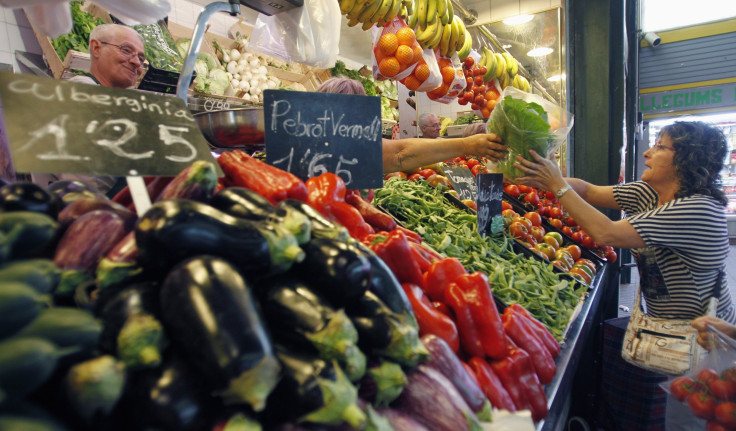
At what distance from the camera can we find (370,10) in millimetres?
3820

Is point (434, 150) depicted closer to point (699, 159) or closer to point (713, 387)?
point (699, 159)

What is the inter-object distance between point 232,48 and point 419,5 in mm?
3672

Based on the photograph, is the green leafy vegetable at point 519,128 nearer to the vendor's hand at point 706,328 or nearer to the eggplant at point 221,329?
the vendor's hand at point 706,328

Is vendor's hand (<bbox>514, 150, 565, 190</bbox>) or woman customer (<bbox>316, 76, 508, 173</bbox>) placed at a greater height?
woman customer (<bbox>316, 76, 508, 173</bbox>)

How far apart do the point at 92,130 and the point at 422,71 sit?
3996 mm

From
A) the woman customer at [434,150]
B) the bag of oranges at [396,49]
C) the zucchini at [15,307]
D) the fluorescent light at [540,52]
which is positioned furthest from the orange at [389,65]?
the fluorescent light at [540,52]

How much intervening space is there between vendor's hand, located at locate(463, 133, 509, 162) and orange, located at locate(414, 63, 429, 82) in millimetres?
1773

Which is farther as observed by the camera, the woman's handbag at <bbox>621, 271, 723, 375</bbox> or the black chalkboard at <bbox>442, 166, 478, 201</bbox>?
the black chalkboard at <bbox>442, 166, 478, 201</bbox>

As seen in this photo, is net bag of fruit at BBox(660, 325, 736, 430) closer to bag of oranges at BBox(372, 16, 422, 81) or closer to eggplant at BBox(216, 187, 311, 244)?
eggplant at BBox(216, 187, 311, 244)

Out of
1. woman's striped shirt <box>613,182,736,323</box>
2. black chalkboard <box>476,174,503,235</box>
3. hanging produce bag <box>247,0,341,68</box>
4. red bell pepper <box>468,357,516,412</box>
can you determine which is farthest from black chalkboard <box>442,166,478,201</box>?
red bell pepper <box>468,357,516,412</box>

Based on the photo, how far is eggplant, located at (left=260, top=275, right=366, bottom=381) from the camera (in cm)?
70

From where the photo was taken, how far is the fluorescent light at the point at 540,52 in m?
7.64

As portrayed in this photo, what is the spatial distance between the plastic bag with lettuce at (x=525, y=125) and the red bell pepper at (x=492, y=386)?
2.03m

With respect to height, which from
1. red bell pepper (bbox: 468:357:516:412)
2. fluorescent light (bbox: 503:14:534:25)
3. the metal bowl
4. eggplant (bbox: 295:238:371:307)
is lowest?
red bell pepper (bbox: 468:357:516:412)
